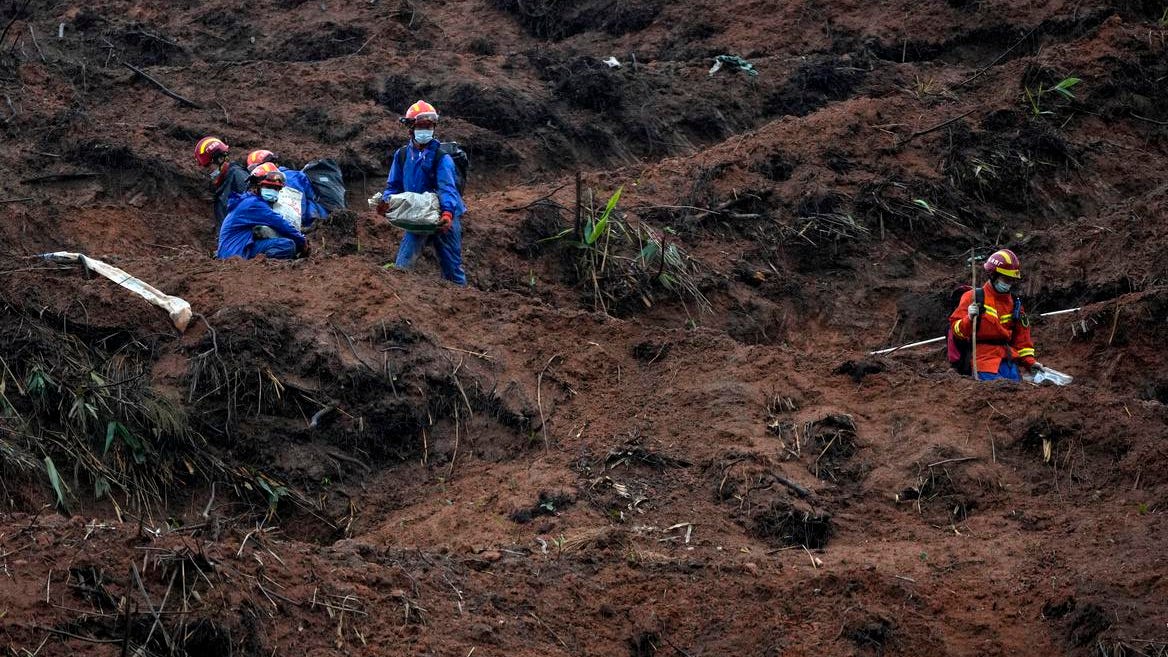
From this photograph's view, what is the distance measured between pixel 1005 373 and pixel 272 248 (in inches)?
194

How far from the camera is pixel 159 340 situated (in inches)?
340

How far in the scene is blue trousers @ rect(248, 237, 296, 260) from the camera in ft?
33.4

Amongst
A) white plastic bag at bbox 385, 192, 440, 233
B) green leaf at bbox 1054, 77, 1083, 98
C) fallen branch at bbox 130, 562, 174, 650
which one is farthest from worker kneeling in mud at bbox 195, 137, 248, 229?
green leaf at bbox 1054, 77, 1083, 98

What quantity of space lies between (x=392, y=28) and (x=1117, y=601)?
39.2 feet

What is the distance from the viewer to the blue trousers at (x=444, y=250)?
33.9ft

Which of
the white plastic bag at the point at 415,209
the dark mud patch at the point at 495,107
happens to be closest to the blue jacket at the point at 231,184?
the white plastic bag at the point at 415,209

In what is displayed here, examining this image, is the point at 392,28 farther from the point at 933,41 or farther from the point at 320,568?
the point at 320,568

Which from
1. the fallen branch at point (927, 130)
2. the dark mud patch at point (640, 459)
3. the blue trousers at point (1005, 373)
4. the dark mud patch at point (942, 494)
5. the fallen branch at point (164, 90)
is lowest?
the fallen branch at point (164, 90)

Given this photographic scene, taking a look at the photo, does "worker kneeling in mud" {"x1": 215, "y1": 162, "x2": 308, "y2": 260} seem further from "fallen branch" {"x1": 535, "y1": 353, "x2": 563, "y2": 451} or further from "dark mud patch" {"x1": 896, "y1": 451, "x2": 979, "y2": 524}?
"dark mud patch" {"x1": 896, "y1": 451, "x2": 979, "y2": 524}

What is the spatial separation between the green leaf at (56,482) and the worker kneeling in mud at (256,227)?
2733mm

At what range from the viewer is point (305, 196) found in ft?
37.3

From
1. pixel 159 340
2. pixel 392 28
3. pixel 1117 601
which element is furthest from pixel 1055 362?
pixel 392 28

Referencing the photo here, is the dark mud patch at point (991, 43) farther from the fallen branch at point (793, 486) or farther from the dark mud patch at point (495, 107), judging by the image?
the fallen branch at point (793, 486)

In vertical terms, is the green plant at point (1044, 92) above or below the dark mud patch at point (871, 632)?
below
